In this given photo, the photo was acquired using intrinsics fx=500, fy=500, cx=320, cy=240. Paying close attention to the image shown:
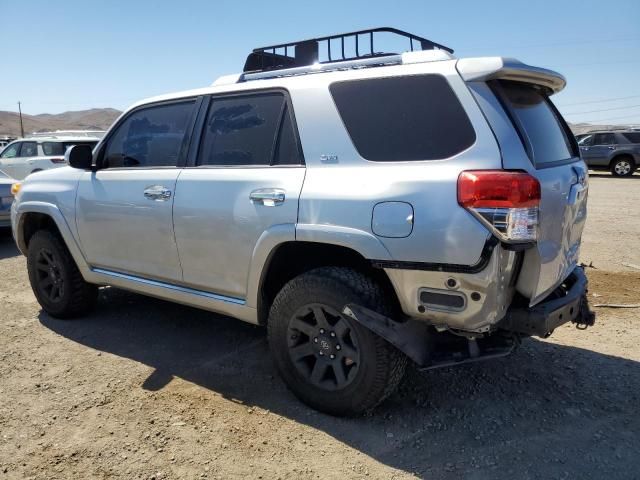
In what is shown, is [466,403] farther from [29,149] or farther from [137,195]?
[29,149]

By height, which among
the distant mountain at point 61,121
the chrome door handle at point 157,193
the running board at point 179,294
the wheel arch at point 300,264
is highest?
the distant mountain at point 61,121

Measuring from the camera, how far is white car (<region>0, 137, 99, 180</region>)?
12.4m

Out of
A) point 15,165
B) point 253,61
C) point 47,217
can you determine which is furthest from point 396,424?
point 15,165

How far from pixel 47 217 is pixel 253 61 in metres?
2.43

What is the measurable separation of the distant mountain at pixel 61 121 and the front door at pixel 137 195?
Result: 69635 millimetres

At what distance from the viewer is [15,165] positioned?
1310cm

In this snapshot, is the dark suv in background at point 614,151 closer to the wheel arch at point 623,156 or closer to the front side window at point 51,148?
the wheel arch at point 623,156

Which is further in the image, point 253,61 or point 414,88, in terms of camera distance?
point 253,61

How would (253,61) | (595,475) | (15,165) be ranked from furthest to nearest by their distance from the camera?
(15,165), (253,61), (595,475)

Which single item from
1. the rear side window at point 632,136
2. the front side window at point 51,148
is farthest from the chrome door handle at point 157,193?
the rear side window at point 632,136

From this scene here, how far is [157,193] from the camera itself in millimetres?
3525

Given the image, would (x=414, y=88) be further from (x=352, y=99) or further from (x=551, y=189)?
(x=551, y=189)

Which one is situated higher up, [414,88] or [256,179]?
[414,88]

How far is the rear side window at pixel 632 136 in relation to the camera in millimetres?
19359
